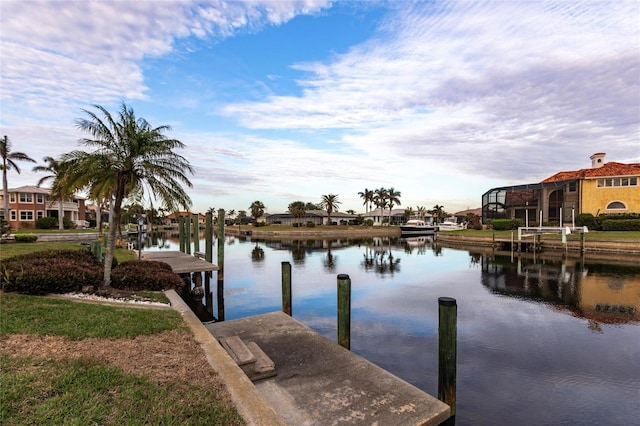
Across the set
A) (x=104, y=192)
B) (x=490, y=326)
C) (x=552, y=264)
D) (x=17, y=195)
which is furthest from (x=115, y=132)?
(x=17, y=195)

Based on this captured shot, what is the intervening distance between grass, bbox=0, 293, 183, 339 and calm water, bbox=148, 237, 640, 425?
6.95 metres

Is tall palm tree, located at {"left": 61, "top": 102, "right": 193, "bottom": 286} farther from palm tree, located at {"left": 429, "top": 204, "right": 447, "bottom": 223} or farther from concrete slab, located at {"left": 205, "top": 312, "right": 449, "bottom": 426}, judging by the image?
palm tree, located at {"left": 429, "top": 204, "right": 447, "bottom": 223}

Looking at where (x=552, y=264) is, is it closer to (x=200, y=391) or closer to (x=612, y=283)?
(x=612, y=283)

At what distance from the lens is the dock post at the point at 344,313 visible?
431 inches

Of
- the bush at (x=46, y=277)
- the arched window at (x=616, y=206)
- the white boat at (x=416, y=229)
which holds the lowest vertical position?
the white boat at (x=416, y=229)

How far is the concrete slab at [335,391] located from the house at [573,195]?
51.7 m

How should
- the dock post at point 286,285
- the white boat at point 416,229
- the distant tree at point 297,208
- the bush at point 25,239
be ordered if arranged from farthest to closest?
the distant tree at point 297,208
the white boat at point 416,229
the bush at point 25,239
the dock post at point 286,285

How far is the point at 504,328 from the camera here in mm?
15070

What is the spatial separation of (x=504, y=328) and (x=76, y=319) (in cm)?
1566

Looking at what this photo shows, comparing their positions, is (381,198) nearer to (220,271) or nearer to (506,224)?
(506,224)

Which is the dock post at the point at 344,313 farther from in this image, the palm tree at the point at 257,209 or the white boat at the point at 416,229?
the palm tree at the point at 257,209

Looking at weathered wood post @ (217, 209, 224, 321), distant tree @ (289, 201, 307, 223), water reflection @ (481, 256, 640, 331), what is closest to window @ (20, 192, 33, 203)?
distant tree @ (289, 201, 307, 223)

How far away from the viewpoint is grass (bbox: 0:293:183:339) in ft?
25.6

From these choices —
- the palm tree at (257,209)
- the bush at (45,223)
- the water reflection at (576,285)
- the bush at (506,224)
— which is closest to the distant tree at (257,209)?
the palm tree at (257,209)
